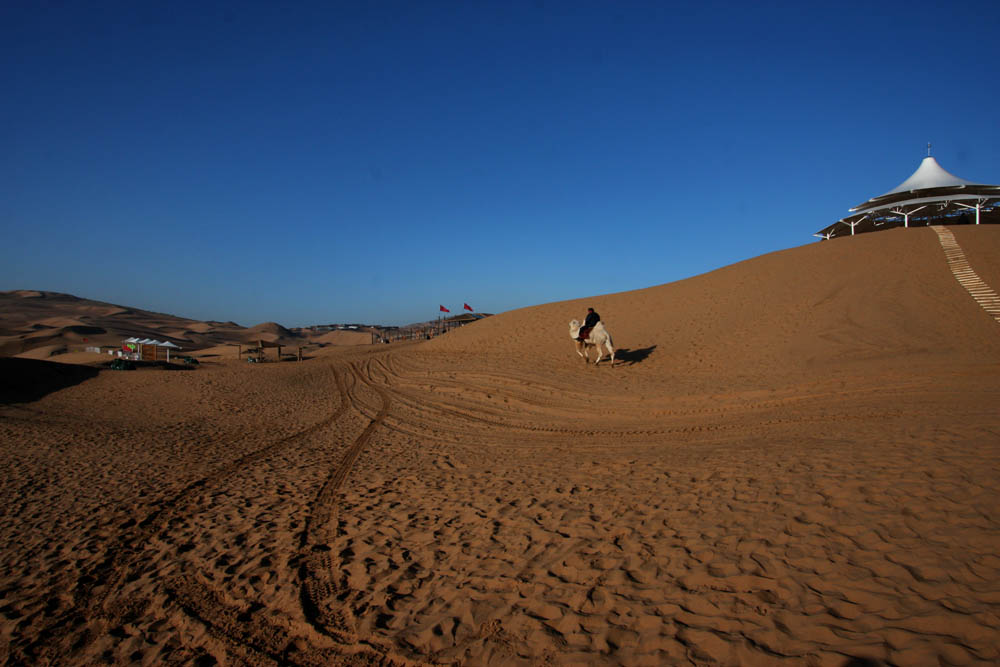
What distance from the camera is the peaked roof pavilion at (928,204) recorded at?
30922 mm

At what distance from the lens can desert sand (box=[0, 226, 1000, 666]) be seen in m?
3.57

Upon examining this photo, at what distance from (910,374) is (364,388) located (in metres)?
16.6

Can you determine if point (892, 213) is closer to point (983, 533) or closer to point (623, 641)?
point (983, 533)

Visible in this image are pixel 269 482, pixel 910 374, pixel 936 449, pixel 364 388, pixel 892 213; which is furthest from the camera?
pixel 892 213

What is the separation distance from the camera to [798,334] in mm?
17516

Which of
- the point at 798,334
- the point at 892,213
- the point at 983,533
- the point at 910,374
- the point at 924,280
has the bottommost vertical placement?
the point at 983,533

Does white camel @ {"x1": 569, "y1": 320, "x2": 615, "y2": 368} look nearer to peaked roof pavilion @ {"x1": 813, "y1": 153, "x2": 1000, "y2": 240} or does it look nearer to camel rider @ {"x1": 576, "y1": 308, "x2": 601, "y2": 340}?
camel rider @ {"x1": 576, "y1": 308, "x2": 601, "y2": 340}

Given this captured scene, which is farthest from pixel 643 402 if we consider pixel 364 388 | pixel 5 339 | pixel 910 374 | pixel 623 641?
pixel 5 339

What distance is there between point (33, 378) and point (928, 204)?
48.2m

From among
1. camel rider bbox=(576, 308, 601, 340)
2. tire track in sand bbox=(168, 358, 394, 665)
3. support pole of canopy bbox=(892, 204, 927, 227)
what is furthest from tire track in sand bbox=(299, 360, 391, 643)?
support pole of canopy bbox=(892, 204, 927, 227)

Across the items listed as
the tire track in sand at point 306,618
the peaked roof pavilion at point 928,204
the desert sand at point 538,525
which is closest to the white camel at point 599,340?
the desert sand at point 538,525

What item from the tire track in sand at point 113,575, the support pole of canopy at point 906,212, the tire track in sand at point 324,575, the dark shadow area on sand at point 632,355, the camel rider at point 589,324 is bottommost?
the tire track in sand at point 113,575

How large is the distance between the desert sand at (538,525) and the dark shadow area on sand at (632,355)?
338 centimetres

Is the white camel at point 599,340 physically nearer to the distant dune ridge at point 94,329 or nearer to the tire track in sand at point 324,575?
the tire track in sand at point 324,575
